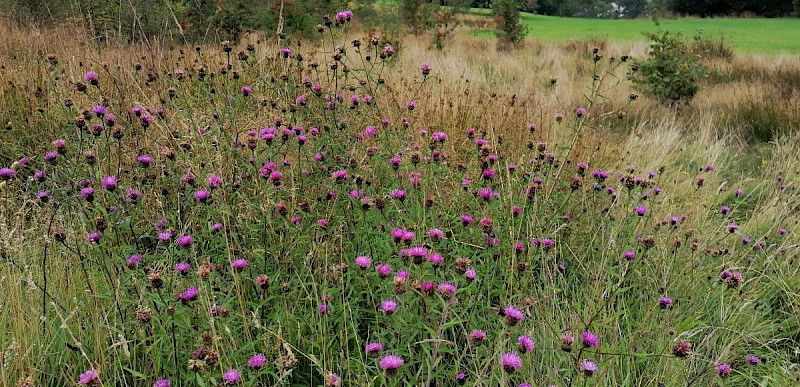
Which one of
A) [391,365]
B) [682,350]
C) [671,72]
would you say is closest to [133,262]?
[391,365]

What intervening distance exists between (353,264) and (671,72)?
22.9 ft

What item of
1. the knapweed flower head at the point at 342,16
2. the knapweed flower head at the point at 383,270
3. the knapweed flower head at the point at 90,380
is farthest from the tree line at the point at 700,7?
the knapweed flower head at the point at 90,380

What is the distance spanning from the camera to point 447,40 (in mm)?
14297

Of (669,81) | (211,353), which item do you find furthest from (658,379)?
(669,81)

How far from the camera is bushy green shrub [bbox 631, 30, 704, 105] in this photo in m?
7.52

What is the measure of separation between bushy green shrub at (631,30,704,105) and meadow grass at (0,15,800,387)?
137 inches

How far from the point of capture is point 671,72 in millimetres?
A: 7613

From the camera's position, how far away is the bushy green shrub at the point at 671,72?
7523mm

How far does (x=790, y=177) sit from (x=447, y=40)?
10761 millimetres

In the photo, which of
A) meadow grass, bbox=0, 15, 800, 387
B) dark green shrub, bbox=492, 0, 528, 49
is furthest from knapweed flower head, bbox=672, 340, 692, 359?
dark green shrub, bbox=492, 0, 528, 49

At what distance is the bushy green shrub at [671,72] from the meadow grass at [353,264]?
11.5ft

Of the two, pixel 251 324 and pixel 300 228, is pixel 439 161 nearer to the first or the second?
pixel 300 228

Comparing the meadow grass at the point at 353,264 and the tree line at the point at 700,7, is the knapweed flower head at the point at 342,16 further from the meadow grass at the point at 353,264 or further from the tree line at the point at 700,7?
the tree line at the point at 700,7

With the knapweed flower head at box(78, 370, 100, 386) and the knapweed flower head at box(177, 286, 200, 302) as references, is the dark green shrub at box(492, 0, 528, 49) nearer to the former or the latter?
the knapweed flower head at box(177, 286, 200, 302)
